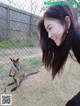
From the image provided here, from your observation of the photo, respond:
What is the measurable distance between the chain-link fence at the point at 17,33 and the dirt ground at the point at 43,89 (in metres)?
0.06

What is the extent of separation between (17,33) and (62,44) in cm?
153

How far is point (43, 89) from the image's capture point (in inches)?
97.5

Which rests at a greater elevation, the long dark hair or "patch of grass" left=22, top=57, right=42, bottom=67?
the long dark hair

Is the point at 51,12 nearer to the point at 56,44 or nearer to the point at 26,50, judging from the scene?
the point at 56,44

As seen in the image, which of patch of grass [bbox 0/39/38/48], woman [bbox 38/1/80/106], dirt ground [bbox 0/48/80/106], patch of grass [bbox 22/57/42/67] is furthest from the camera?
patch of grass [bbox 22/57/42/67]

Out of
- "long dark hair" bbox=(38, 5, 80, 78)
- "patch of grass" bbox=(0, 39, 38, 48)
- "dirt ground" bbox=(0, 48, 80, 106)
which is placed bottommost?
"dirt ground" bbox=(0, 48, 80, 106)

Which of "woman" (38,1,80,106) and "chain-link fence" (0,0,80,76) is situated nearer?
"woman" (38,1,80,106)

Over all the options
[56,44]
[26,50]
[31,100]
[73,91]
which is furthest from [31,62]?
[56,44]

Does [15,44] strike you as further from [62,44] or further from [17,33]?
[62,44]

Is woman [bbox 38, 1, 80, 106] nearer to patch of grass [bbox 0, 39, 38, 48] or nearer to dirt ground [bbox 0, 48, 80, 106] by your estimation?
dirt ground [bbox 0, 48, 80, 106]

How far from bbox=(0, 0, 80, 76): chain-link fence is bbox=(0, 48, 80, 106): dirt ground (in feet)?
0.21

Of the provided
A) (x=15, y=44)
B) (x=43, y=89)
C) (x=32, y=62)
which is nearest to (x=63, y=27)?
(x=43, y=89)

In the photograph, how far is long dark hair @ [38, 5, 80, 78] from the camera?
1.35m

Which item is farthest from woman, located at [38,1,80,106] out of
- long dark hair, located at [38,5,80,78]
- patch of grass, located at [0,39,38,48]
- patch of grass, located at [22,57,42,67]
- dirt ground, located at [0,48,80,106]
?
patch of grass, located at [22,57,42,67]
